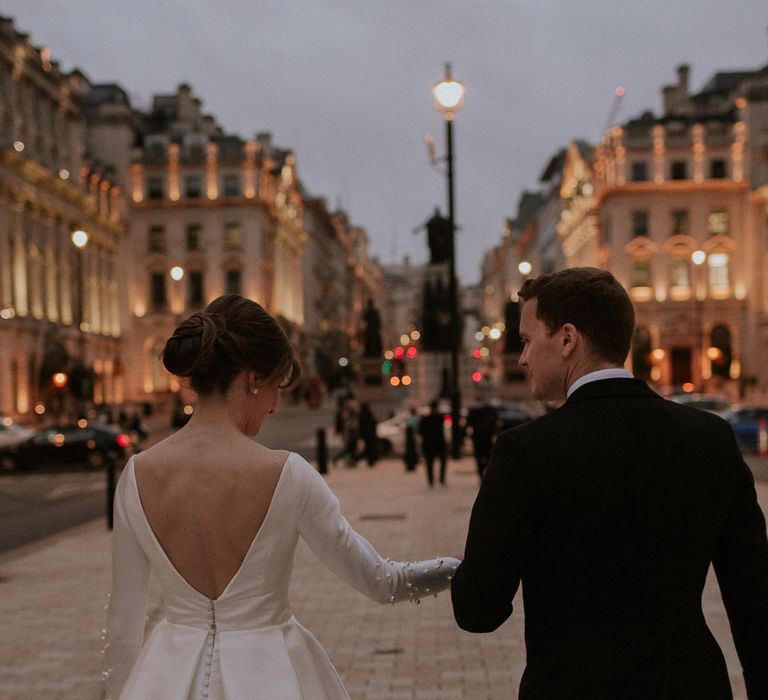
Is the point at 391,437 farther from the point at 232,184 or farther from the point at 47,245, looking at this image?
the point at 232,184

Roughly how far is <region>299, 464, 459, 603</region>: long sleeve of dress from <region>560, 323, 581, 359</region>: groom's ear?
2.63 ft

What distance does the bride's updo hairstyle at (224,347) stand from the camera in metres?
3.11

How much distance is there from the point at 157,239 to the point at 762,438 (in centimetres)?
5954

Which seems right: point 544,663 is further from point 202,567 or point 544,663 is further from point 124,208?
point 124,208

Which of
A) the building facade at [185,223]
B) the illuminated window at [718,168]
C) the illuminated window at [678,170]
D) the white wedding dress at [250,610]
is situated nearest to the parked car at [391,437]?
the white wedding dress at [250,610]

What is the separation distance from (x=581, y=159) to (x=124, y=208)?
38.6m

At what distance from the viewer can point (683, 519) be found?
279 cm

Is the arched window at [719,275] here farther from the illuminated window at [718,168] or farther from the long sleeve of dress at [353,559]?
the long sleeve of dress at [353,559]

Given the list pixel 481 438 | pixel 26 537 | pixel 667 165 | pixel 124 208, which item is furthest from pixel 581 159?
pixel 26 537

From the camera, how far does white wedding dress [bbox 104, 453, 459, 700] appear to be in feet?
9.99

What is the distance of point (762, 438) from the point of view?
31.3 m

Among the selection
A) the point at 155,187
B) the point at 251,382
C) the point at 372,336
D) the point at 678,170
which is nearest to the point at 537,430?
the point at 251,382

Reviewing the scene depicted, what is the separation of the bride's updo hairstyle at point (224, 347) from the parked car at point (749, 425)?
30.4 meters

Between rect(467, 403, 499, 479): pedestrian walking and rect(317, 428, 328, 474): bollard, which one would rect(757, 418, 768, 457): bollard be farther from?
rect(317, 428, 328, 474): bollard
